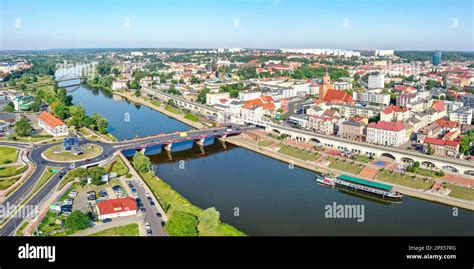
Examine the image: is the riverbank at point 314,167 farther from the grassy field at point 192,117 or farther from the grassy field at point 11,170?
the grassy field at point 11,170

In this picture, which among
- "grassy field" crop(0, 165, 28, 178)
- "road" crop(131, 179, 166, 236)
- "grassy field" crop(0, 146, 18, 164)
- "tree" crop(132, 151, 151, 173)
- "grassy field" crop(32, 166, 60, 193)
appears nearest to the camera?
"road" crop(131, 179, 166, 236)

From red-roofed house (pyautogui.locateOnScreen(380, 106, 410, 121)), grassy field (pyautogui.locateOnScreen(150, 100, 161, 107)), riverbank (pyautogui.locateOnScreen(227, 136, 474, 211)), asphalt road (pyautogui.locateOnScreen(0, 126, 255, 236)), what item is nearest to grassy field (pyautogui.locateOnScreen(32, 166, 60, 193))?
asphalt road (pyautogui.locateOnScreen(0, 126, 255, 236))

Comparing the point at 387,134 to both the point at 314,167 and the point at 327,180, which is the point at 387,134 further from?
the point at 327,180

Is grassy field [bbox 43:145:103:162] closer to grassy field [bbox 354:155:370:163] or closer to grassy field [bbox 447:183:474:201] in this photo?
grassy field [bbox 354:155:370:163]

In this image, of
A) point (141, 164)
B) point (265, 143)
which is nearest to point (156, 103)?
point (265, 143)

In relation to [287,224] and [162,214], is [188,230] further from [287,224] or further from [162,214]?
[287,224]

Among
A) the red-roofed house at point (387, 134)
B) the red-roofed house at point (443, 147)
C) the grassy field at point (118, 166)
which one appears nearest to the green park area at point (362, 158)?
the red-roofed house at point (387, 134)

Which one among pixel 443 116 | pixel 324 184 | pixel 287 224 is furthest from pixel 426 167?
pixel 443 116
